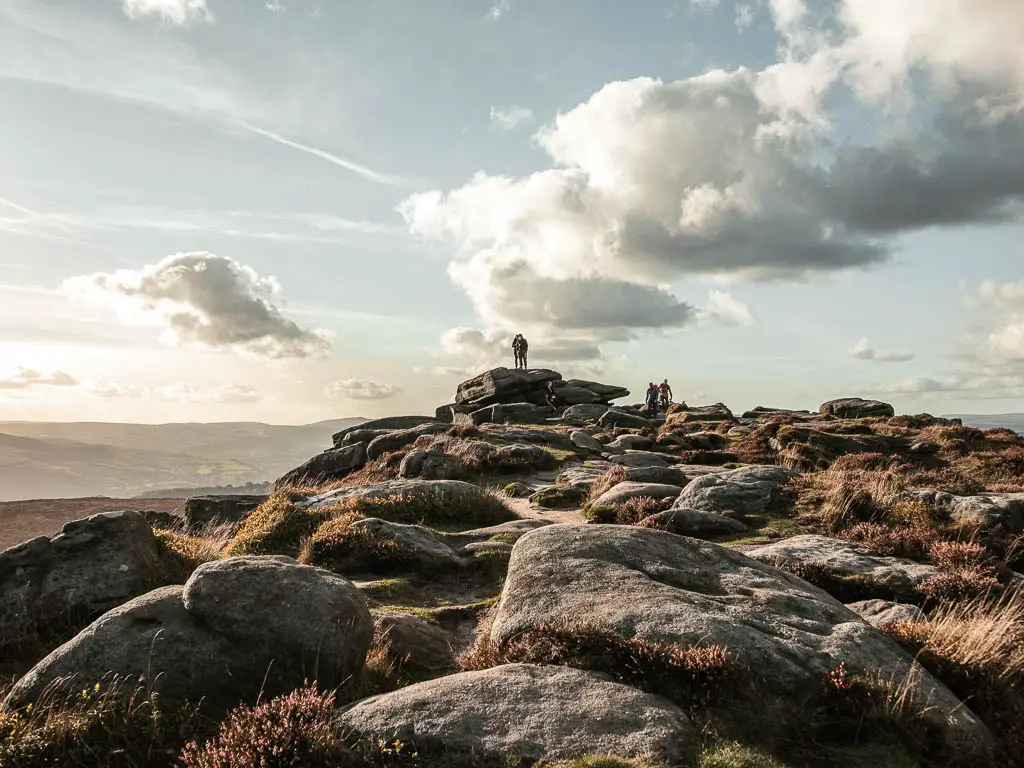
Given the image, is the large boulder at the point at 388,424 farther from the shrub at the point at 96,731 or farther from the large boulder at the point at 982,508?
the shrub at the point at 96,731

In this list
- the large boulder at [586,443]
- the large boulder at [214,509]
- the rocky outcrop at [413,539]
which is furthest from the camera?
the large boulder at [586,443]

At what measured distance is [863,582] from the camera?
12.2m

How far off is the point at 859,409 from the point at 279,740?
70259 mm

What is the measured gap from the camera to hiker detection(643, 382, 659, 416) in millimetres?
60756

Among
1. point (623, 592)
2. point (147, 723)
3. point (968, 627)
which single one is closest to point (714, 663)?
point (623, 592)

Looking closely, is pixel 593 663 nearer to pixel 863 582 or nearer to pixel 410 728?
pixel 410 728

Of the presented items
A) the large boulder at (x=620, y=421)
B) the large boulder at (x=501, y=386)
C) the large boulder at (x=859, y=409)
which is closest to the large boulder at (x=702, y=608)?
the large boulder at (x=620, y=421)

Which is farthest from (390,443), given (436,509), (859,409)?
(859,409)

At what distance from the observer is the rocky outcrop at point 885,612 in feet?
33.6

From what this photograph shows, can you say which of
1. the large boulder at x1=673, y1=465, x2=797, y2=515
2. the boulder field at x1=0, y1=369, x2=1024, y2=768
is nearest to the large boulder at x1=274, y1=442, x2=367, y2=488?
the boulder field at x1=0, y1=369, x2=1024, y2=768

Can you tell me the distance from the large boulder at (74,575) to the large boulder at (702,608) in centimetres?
763

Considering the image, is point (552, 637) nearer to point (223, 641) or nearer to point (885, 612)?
point (223, 641)

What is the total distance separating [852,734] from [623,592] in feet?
10.3

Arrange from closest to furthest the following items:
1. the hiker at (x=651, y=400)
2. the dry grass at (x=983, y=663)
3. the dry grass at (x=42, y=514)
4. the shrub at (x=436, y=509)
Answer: the dry grass at (x=983, y=663) → the shrub at (x=436, y=509) → the dry grass at (x=42, y=514) → the hiker at (x=651, y=400)
